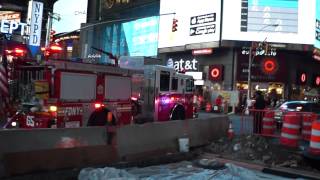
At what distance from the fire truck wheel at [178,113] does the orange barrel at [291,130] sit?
23.8ft

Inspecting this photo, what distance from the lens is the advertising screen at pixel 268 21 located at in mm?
54188

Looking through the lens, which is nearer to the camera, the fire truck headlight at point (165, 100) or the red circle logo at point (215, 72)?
the fire truck headlight at point (165, 100)

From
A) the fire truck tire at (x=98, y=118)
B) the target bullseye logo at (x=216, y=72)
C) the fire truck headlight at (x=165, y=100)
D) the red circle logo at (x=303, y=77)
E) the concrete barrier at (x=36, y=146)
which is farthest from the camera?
the red circle logo at (x=303, y=77)

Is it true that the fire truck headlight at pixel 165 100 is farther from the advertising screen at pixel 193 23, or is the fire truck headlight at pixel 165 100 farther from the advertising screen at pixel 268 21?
the advertising screen at pixel 268 21

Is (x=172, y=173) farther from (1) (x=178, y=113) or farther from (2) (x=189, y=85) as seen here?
(2) (x=189, y=85)

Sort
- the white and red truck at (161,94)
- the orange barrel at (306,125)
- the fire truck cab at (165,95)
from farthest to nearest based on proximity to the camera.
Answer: the fire truck cab at (165,95) < the white and red truck at (161,94) < the orange barrel at (306,125)

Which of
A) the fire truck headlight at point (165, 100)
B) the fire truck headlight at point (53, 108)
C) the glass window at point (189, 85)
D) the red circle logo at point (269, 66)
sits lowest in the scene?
the fire truck headlight at point (53, 108)

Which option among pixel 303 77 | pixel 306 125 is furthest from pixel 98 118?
pixel 303 77

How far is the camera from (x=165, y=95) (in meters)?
22.5

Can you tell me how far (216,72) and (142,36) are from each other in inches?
703

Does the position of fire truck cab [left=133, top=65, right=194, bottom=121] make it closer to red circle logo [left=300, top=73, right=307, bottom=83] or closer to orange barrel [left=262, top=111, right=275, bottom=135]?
orange barrel [left=262, top=111, right=275, bottom=135]

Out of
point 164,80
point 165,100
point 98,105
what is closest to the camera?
point 98,105

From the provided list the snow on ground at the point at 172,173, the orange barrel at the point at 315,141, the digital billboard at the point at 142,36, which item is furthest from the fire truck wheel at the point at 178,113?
the digital billboard at the point at 142,36

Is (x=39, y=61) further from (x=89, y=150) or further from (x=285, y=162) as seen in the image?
(x=285, y=162)
